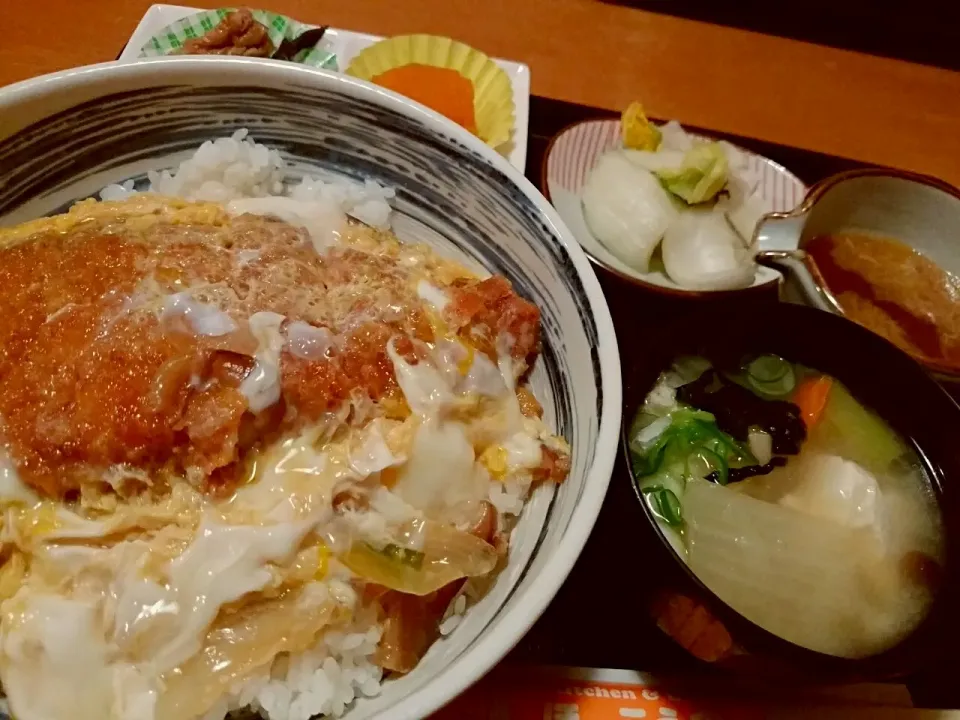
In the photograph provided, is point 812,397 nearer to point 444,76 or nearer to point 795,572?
point 795,572

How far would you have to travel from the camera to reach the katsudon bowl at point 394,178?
3.85ft

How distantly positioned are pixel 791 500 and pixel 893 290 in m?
0.90

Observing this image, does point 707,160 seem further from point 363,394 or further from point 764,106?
point 363,394

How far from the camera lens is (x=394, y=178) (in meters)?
1.54

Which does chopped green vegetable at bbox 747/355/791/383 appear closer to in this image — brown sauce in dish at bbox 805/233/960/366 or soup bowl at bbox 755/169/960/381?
soup bowl at bbox 755/169/960/381

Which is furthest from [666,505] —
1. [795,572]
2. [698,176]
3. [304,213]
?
[698,176]

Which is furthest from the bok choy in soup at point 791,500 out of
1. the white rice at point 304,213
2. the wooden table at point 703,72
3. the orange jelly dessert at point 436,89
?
the wooden table at point 703,72

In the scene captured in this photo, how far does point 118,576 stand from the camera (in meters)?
1.06

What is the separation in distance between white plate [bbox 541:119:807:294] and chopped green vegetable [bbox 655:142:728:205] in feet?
0.58

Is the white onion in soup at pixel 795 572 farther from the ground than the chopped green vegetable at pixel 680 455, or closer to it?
closer to it

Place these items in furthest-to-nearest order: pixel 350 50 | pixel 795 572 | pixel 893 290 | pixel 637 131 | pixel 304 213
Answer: pixel 350 50, pixel 637 131, pixel 893 290, pixel 304 213, pixel 795 572

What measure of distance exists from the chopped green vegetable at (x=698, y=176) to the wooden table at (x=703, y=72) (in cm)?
34

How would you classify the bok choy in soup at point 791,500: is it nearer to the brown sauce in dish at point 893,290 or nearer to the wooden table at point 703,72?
the brown sauce in dish at point 893,290

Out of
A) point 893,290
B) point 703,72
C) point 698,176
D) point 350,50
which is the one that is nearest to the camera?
point 893,290
